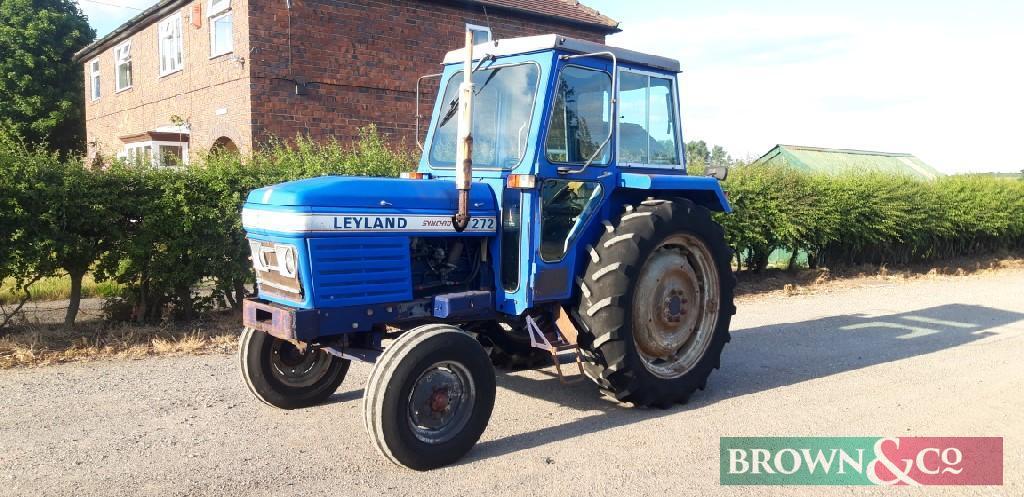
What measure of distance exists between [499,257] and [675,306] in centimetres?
146

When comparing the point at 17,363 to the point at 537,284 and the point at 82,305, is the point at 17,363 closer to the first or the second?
the point at 82,305

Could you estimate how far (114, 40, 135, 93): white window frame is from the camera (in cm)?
1844

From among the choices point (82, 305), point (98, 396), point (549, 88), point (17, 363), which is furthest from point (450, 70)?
point (82, 305)

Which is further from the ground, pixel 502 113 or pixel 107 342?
pixel 502 113

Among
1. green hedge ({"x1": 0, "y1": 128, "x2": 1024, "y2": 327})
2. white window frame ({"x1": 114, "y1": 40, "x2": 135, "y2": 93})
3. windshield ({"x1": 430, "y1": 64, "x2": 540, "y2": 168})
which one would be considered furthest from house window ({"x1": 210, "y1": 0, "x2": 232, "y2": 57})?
windshield ({"x1": 430, "y1": 64, "x2": 540, "y2": 168})

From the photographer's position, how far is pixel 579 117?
5.14 m

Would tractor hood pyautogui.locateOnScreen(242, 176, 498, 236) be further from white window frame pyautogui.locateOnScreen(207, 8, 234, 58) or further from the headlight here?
white window frame pyautogui.locateOnScreen(207, 8, 234, 58)

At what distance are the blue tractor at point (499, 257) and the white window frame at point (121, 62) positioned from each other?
51.5ft

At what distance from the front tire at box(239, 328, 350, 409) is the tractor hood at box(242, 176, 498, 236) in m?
0.89

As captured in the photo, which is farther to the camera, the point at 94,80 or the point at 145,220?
the point at 94,80

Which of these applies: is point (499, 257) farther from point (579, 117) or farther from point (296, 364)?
point (296, 364)

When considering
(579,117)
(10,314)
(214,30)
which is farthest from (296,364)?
(214,30)

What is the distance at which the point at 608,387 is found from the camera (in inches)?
205

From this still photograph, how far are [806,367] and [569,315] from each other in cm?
266
